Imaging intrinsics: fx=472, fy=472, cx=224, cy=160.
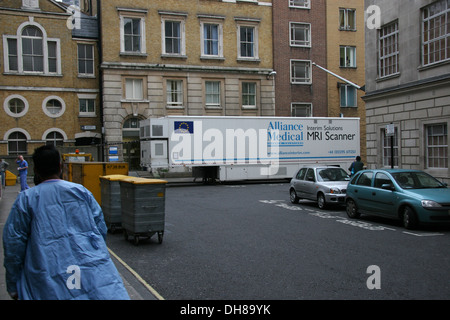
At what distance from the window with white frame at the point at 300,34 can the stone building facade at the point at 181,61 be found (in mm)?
2097

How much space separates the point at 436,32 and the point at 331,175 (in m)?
7.78

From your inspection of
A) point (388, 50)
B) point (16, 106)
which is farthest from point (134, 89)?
point (388, 50)

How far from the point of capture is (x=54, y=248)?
11.8 feet

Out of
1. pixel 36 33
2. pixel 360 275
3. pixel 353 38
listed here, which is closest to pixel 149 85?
pixel 36 33

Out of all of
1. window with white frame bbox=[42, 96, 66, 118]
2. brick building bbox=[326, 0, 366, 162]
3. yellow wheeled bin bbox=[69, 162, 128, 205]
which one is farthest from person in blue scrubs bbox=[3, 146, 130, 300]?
brick building bbox=[326, 0, 366, 162]

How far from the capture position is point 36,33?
34.3 m

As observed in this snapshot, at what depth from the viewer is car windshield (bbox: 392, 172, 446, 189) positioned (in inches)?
496

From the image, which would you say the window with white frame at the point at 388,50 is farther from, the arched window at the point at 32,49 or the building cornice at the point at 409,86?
the arched window at the point at 32,49

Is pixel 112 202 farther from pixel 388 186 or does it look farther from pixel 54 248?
pixel 54 248

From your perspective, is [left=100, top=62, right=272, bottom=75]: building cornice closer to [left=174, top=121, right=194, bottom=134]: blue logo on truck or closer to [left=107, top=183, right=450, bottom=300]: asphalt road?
[left=174, top=121, right=194, bottom=134]: blue logo on truck

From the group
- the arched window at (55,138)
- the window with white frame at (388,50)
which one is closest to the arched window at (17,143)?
the arched window at (55,138)

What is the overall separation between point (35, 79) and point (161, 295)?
31.5m

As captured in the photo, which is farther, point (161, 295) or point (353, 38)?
point (353, 38)
